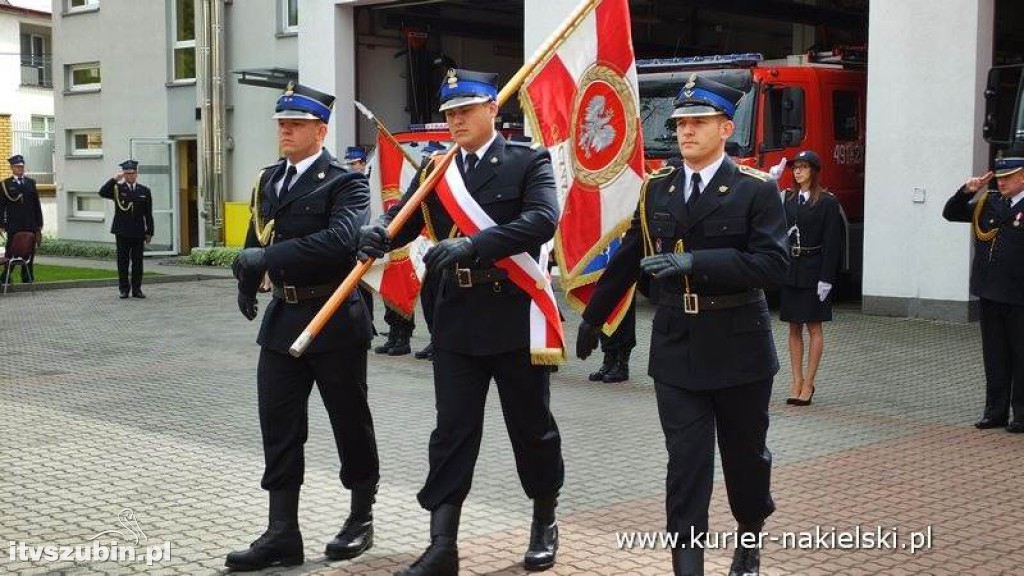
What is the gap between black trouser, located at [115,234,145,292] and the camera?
19109 millimetres

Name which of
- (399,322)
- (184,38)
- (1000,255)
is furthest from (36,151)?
(1000,255)

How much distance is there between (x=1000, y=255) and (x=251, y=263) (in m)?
5.92

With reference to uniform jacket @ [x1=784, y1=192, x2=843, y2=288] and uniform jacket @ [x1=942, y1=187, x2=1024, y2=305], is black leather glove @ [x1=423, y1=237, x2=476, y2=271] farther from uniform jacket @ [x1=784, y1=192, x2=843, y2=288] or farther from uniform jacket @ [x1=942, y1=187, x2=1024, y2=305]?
uniform jacket @ [x1=942, y1=187, x2=1024, y2=305]

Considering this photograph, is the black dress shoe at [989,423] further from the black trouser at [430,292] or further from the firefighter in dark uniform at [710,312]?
the black trouser at [430,292]

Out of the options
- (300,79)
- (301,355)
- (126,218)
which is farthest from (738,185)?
(300,79)

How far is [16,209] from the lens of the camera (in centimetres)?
2036

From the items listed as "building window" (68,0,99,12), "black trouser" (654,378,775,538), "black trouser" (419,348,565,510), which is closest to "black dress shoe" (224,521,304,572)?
"black trouser" (419,348,565,510)

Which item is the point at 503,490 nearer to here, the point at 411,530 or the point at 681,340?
the point at 411,530

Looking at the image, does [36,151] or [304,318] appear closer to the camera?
[304,318]

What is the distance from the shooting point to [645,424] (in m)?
9.30

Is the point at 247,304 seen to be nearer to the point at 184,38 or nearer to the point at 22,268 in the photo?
the point at 22,268

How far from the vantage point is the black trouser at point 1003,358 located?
30.6 ft

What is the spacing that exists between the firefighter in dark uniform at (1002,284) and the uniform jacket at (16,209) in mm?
15292

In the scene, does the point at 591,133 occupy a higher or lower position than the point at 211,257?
higher
